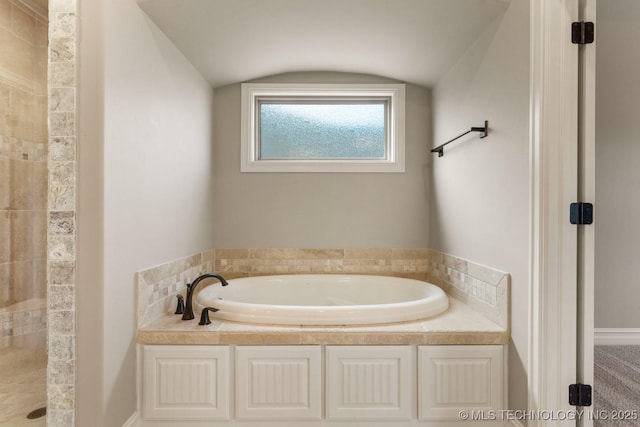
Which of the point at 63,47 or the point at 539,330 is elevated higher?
the point at 63,47

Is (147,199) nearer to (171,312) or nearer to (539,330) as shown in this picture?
(171,312)

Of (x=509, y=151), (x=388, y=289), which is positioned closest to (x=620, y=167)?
(x=509, y=151)

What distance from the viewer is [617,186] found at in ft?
8.94

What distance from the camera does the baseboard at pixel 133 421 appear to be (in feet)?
5.14

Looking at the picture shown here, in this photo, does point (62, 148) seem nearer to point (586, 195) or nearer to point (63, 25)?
point (63, 25)

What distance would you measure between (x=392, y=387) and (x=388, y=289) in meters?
1.00

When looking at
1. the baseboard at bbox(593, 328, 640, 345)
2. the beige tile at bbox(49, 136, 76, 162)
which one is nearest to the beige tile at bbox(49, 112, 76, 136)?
the beige tile at bbox(49, 136, 76, 162)

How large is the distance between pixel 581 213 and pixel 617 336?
2.09 metres

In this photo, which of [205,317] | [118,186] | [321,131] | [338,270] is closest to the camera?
[118,186]

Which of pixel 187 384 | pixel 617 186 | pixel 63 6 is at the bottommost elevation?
pixel 187 384

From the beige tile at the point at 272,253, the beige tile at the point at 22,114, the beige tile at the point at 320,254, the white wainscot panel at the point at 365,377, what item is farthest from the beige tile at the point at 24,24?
the white wainscot panel at the point at 365,377

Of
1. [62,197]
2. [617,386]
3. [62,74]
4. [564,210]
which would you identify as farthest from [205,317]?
[617,386]

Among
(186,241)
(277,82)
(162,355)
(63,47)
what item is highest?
(277,82)

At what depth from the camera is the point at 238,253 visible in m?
2.82
